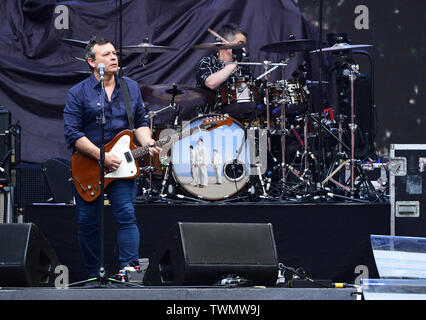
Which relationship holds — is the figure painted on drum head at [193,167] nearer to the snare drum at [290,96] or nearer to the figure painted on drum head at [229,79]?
the figure painted on drum head at [229,79]

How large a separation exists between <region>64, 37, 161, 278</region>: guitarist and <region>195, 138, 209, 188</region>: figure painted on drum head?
2.21 meters

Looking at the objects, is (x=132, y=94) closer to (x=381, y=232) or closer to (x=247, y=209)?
(x=247, y=209)

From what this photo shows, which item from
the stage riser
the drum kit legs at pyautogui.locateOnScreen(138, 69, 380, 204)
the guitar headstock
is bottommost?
the stage riser

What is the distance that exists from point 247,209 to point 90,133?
77.4 inches

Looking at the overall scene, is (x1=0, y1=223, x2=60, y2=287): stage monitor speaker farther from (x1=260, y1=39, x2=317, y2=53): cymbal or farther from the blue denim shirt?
(x1=260, y1=39, x2=317, y2=53): cymbal

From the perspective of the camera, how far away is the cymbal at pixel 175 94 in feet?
28.4

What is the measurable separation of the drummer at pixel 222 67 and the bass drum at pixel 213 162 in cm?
66

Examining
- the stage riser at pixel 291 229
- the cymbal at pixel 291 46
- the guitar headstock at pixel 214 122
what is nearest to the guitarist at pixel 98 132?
the stage riser at pixel 291 229

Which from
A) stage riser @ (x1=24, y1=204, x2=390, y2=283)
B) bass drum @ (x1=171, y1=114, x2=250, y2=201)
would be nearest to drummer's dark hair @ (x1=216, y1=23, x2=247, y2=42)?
bass drum @ (x1=171, y1=114, x2=250, y2=201)

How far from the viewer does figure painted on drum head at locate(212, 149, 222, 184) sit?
329 inches

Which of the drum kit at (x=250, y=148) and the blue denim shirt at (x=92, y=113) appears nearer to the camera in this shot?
the blue denim shirt at (x=92, y=113)

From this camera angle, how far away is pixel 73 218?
7.49 meters

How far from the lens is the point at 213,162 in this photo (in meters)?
8.44
